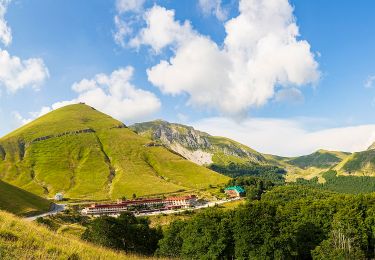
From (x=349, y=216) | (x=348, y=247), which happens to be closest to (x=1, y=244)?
(x=348, y=247)

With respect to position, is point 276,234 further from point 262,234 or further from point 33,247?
point 33,247

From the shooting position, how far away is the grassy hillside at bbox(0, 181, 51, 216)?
156 m

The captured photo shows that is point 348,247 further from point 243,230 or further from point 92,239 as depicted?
point 92,239

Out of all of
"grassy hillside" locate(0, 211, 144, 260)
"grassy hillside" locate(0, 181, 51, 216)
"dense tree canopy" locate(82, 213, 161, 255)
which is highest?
"grassy hillside" locate(0, 211, 144, 260)

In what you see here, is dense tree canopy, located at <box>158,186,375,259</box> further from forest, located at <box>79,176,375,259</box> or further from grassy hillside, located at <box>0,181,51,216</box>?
grassy hillside, located at <box>0,181,51,216</box>

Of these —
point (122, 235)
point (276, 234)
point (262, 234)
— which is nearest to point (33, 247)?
point (262, 234)

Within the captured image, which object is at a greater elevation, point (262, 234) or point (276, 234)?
point (262, 234)

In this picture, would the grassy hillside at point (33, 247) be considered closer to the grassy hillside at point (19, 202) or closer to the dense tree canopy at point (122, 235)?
the dense tree canopy at point (122, 235)

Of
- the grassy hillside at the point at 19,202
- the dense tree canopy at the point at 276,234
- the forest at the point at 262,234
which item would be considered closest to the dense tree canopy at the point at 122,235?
the forest at the point at 262,234

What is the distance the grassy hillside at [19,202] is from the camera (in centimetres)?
15635

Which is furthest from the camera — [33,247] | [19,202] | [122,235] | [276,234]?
[19,202]

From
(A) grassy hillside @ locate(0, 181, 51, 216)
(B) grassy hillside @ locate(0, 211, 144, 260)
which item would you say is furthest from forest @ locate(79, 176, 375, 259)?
(A) grassy hillside @ locate(0, 181, 51, 216)

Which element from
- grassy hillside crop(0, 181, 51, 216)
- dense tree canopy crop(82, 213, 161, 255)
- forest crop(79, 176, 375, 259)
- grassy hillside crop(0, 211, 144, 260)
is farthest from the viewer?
grassy hillside crop(0, 181, 51, 216)

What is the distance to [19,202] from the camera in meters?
167
